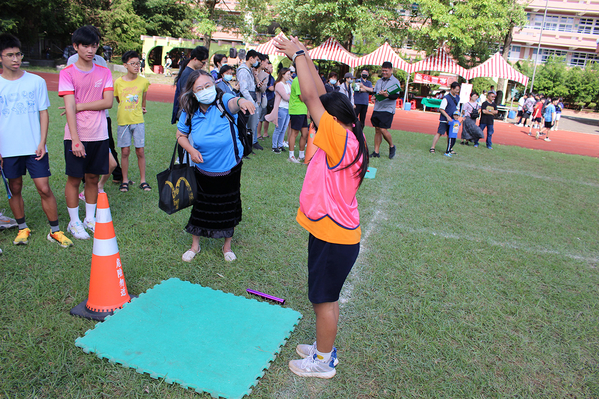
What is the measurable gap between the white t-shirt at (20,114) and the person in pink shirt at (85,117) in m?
0.24

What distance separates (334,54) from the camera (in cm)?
2519

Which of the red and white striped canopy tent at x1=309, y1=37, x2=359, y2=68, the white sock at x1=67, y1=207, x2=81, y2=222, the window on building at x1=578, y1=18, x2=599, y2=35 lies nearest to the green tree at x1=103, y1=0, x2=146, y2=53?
the red and white striped canopy tent at x1=309, y1=37, x2=359, y2=68

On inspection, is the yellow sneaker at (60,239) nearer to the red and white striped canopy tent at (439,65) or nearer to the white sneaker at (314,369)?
the white sneaker at (314,369)

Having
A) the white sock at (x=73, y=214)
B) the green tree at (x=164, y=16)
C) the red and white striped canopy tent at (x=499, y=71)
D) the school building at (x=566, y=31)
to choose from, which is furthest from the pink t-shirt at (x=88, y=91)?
the school building at (x=566, y=31)

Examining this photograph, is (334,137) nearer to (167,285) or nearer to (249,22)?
(167,285)

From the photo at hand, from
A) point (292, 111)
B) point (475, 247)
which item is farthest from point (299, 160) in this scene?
point (475, 247)

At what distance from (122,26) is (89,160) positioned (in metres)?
35.7

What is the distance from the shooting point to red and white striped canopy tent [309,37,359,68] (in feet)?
81.1

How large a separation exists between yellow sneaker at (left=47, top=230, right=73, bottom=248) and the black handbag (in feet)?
4.15

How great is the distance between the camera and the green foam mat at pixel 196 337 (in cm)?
263

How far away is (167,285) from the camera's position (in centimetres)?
362

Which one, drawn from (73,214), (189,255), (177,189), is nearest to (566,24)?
(189,255)

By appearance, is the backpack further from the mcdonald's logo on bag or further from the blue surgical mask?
the mcdonald's logo on bag

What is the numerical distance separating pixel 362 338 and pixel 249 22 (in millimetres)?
39997
